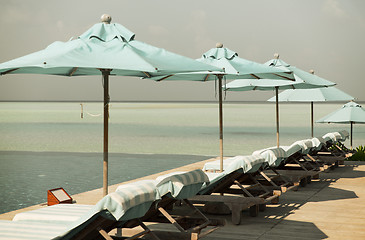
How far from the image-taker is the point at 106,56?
15.8 ft

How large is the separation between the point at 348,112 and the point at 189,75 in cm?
556

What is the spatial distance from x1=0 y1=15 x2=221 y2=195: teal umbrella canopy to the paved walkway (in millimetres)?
1673

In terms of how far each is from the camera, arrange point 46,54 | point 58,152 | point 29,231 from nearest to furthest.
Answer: point 29,231 < point 46,54 < point 58,152

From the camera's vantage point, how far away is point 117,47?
5020mm

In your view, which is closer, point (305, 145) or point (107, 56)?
point (107, 56)

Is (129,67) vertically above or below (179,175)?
above

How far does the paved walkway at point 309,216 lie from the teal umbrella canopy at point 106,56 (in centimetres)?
167

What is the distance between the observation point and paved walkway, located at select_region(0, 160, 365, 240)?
5.52 meters

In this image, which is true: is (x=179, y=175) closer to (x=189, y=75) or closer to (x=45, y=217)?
(x=45, y=217)

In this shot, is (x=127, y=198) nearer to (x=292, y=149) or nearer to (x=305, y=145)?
(x=292, y=149)

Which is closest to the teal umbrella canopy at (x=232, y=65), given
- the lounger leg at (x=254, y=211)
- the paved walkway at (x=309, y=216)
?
the paved walkway at (x=309, y=216)

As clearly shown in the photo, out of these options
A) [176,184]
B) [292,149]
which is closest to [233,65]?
[292,149]

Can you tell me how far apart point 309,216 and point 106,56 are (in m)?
3.02

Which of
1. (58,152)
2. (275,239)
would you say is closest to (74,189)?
(275,239)
